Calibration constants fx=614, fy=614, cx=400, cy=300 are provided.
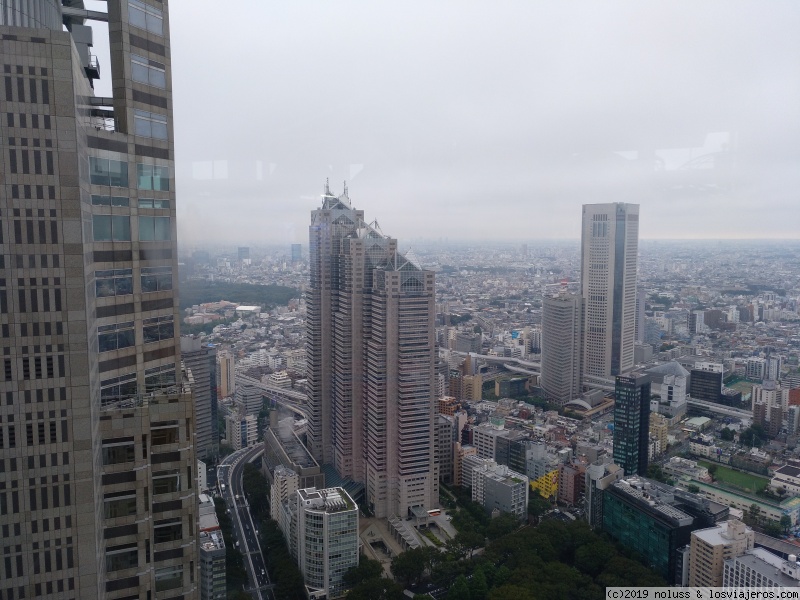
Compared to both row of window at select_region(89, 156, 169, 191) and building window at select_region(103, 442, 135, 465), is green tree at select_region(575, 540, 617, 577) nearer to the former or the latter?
building window at select_region(103, 442, 135, 465)

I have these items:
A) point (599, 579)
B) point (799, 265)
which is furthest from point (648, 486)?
point (799, 265)

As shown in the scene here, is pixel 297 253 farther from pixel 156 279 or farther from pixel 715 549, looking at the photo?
pixel 715 549

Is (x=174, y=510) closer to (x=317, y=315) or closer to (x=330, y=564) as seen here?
(x=330, y=564)

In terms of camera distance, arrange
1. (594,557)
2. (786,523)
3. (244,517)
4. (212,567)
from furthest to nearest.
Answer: (244,517) → (786,523) → (594,557) → (212,567)

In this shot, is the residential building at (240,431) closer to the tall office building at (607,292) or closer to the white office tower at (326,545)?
the white office tower at (326,545)

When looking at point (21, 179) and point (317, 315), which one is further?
point (317, 315)

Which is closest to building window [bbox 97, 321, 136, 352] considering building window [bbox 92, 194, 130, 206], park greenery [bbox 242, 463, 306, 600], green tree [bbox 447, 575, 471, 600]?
building window [bbox 92, 194, 130, 206]

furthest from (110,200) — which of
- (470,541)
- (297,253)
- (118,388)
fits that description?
(297,253)
